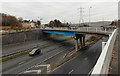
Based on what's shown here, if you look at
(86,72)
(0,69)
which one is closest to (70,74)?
(86,72)

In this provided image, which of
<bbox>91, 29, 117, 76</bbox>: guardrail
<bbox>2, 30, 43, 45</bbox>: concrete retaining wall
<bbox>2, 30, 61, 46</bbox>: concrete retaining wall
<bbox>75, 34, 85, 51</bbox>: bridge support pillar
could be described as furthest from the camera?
<bbox>2, 30, 61, 46</bbox>: concrete retaining wall

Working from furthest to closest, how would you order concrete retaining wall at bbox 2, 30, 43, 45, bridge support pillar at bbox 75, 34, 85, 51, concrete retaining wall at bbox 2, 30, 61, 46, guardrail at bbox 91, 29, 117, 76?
concrete retaining wall at bbox 2, 30, 61, 46 → concrete retaining wall at bbox 2, 30, 43, 45 → bridge support pillar at bbox 75, 34, 85, 51 → guardrail at bbox 91, 29, 117, 76

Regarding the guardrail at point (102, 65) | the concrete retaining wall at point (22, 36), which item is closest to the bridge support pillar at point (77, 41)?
the concrete retaining wall at point (22, 36)

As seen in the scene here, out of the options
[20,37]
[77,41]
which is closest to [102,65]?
[77,41]

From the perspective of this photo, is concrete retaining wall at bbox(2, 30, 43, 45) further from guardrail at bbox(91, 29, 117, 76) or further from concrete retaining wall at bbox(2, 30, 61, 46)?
guardrail at bbox(91, 29, 117, 76)

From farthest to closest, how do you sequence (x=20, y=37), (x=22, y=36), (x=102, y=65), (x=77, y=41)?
(x=22, y=36) → (x=20, y=37) → (x=77, y=41) → (x=102, y=65)

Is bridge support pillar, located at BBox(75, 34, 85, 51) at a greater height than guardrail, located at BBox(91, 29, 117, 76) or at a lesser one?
lesser

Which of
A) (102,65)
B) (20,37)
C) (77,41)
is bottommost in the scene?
(77,41)

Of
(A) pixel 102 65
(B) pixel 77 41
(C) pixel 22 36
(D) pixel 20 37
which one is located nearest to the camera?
(A) pixel 102 65

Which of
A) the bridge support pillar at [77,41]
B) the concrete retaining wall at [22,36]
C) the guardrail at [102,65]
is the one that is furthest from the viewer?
the concrete retaining wall at [22,36]

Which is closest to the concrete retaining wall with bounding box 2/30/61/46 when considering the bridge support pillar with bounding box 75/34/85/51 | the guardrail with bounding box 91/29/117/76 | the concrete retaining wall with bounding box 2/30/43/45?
the concrete retaining wall with bounding box 2/30/43/45

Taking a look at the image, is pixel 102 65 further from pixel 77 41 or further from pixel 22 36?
pixel 22 36

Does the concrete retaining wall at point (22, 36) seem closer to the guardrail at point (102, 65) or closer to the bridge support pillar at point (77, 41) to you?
the bridge support pillar at point (77, 41)

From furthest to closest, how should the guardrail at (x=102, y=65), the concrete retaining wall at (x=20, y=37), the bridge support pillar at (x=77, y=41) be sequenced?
the concrete retaining wall at (x=20, y=37), the bridge support pillar at (x=77, y=41), the guardrail at (x=102, y=65)
